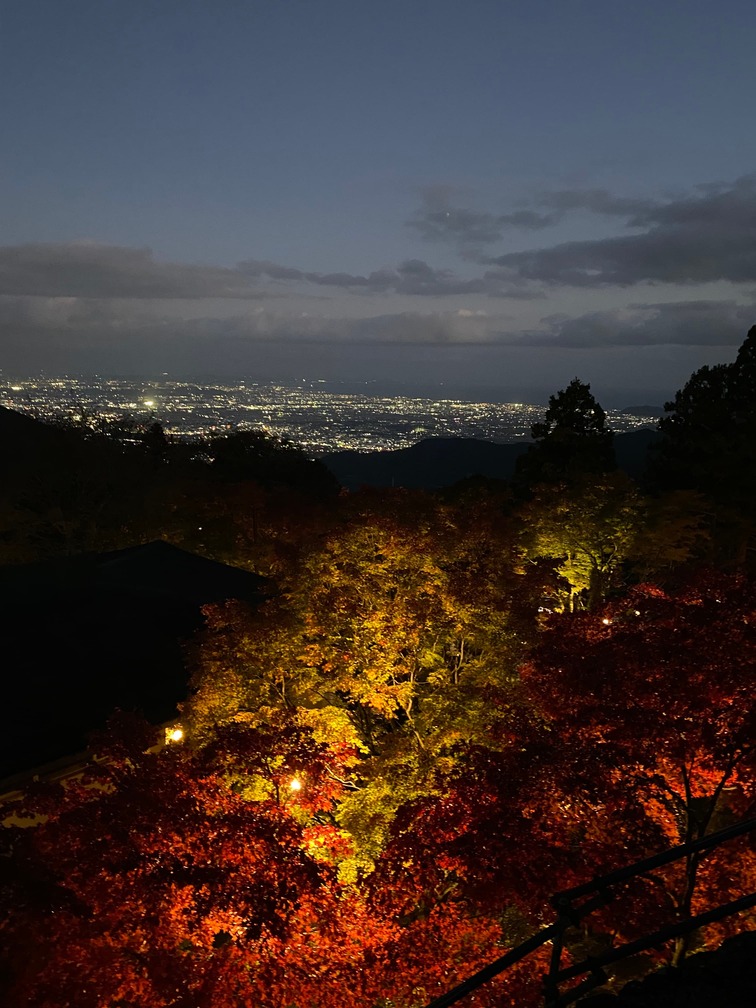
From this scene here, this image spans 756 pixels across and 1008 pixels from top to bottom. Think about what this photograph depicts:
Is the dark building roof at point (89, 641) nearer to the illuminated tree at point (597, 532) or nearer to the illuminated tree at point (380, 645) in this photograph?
the illuminated tree at point (380, 645)

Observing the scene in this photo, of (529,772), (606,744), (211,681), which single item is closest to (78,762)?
(211,681)

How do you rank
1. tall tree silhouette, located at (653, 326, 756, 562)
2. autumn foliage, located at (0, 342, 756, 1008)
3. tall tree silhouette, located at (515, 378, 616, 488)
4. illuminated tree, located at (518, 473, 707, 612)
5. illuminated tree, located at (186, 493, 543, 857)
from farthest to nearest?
1. tall tree silhouette, located at (515, 378, 616, 488)
2. tall tree silhouette, located at (653, 326, 756, 562)
3. illuminated tree, located at (518, 473, 707, 612)
4. illuminated tree, located at (186, 493, 543, 857)
5. autumn foliage, located at (0, 342, 756, 1008)

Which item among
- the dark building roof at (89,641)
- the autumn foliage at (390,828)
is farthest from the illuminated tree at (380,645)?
the dark building roof at (89,641)

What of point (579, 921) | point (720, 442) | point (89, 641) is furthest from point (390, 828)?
point (720, 442)

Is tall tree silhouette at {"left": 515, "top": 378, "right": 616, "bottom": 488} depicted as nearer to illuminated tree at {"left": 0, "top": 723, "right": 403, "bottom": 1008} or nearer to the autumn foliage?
the autumn foliage

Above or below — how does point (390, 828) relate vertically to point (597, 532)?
below

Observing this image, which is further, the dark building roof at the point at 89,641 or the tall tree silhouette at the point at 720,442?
the tall tree silhouette at the point at 720,442

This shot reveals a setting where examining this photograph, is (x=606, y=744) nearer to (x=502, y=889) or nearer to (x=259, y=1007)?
(x=502, y=889)

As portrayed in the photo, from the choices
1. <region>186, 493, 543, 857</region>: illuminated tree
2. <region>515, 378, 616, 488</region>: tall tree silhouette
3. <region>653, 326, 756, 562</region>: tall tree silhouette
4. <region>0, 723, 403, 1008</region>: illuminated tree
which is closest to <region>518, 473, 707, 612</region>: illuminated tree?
<region>653, 326, 756, 562</region>: tall tree silhouette

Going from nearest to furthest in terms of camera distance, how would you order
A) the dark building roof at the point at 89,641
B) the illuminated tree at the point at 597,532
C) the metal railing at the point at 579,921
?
the metal railing at the point at 579,921, the dark building roof at the point at 89,641, the illuminated tree at the point at 597,532

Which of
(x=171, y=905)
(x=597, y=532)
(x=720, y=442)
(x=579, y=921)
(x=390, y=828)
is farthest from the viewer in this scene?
(x=720, y=442)

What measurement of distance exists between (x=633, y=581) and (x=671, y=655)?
77.6 ft

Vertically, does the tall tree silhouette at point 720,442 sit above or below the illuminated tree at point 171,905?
above

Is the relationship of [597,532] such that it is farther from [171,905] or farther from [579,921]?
[579,921]
